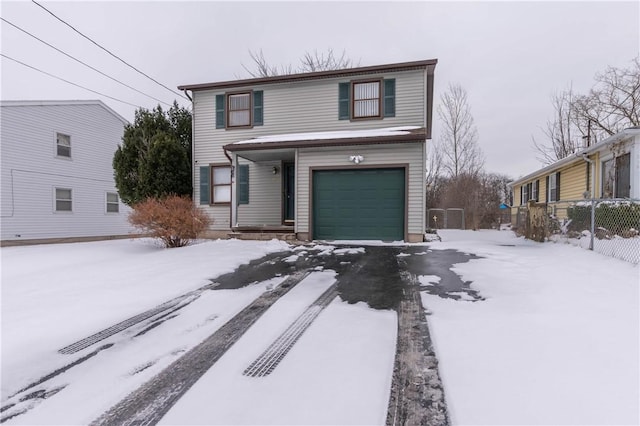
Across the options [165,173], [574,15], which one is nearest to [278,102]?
[165,173]

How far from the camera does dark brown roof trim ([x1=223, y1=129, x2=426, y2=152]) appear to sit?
8.55m

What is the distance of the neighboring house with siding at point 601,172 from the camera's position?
8891mm

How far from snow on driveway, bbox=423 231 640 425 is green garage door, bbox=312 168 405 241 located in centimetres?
489

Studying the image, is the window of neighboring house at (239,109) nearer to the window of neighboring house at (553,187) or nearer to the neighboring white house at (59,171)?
the neighboring white house at (59,171)

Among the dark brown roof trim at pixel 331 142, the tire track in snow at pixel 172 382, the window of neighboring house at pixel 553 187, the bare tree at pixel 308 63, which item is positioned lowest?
the tire track in snow at pixel 172 382

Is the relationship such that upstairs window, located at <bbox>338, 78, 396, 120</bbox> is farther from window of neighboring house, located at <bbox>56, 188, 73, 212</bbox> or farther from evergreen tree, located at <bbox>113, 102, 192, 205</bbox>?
window of neighboring house, located at <bbox>56, 188, 73, 212</bbox>

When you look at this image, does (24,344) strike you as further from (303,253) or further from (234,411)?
(303,253)

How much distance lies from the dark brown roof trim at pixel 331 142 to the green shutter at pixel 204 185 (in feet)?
7.54

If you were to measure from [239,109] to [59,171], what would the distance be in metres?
8.77

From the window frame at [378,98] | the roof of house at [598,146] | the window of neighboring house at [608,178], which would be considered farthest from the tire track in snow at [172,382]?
the window of neighboring house at [608,178]

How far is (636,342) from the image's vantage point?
2.43m

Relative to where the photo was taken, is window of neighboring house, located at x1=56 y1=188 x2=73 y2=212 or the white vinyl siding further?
window of neighboring house, located at x1=56 y1=188 x2=73 y2=212

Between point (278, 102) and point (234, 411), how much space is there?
10.8m

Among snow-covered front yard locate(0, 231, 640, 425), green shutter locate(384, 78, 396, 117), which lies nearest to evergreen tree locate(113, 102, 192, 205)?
snow-covered front yard locate(0, 231, 640, 425)
